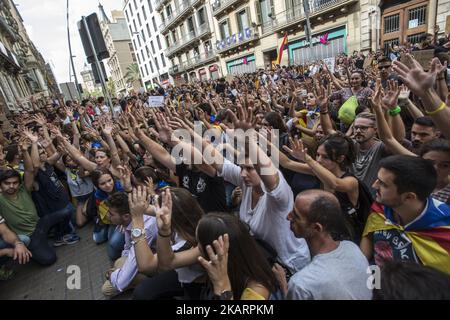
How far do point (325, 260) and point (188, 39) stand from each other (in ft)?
104

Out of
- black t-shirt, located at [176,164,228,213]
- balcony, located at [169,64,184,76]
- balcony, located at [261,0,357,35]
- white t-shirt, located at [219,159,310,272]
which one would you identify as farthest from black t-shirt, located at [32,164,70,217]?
balcony, located at [169,64,184,76]

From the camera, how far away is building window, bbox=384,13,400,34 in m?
12.3

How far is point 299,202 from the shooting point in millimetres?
1630

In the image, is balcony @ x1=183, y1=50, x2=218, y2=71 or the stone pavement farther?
balcony @ x1=183, y1=50, x2=218, y2=71

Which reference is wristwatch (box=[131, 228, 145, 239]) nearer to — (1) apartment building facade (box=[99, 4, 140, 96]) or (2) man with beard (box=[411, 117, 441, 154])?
(2) man with beard (box=[411, 117, 441, 154])

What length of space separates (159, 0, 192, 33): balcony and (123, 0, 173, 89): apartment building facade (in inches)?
89.4

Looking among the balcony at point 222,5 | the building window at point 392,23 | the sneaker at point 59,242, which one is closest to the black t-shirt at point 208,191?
the sneaker at point 59,242

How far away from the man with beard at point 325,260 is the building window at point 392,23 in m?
14.5

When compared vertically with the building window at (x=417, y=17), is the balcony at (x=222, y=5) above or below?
above

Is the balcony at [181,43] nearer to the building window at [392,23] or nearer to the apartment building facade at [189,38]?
the apartment building facade at [189,38]

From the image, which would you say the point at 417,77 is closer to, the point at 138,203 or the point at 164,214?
the point at 164,214

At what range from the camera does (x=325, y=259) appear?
1.42m

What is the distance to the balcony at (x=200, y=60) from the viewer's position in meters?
26.9

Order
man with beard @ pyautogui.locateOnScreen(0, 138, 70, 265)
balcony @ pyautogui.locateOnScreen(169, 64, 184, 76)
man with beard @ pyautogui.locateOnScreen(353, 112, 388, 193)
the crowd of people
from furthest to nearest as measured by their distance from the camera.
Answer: balcony @ pyautogui.locateOnScreen(169, 64, 184, 76) < man with beard @ pyautogui.locateOnScreen(0, 138, 70, 265) < man with beard @ pyautogui.locateOnScreen(353, 112, 388, 193) < the crowd of people
